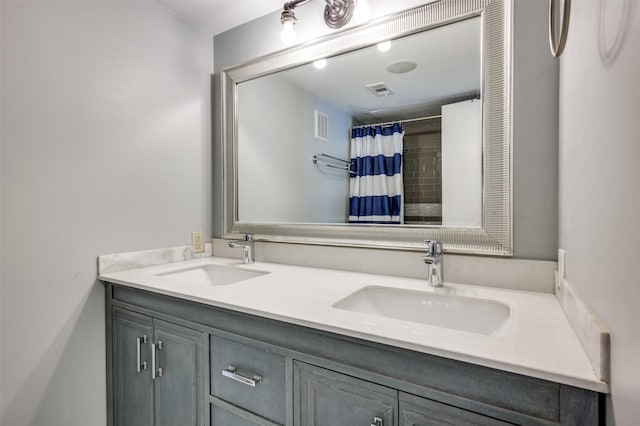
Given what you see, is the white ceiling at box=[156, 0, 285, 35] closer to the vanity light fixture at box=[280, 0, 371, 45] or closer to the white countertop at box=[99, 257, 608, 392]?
the vanity light fixture at box=[280, 0, 371, 45]

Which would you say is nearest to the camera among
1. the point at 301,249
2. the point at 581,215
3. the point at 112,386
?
the point at 581,215

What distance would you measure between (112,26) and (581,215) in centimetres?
188

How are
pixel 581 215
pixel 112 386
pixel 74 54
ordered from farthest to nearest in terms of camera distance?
pixel 112 386 < pixel 74 54 < pixel 581 215

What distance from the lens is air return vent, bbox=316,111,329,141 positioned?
1.55m

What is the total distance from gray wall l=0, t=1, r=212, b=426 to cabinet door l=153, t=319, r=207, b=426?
41 cm

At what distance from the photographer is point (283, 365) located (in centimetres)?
90

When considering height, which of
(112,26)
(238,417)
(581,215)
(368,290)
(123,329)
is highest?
(112,26)

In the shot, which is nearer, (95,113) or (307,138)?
(95,113)

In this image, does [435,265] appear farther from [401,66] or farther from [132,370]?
[132,370]

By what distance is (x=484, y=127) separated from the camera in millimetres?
1162

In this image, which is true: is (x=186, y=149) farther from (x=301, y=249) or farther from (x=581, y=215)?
(x=581, y=215)

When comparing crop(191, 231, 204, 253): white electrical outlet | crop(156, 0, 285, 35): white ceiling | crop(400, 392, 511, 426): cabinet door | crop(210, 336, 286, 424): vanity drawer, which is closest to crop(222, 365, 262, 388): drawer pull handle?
crop(210, 336, 286, 424): vanity drawer

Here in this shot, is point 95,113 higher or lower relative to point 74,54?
lower

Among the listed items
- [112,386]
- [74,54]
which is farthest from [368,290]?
[74,54]
